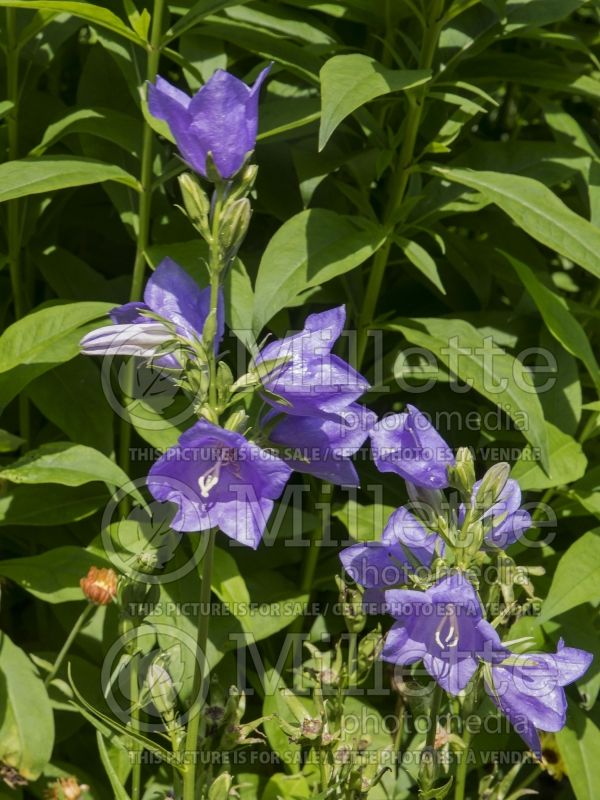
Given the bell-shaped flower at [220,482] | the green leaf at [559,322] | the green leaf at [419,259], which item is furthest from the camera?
the green leaf at [559,322]

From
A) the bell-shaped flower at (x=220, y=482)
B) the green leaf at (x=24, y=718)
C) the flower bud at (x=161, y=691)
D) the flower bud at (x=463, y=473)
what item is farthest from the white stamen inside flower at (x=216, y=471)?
the green leaf at (x=24, y=718)

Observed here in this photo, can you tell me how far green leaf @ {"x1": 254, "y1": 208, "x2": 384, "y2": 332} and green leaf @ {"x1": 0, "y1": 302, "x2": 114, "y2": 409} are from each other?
31 cm

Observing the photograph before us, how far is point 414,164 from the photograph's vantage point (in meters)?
2.22

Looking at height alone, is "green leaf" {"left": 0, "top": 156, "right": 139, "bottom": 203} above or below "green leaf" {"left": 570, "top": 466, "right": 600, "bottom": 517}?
above

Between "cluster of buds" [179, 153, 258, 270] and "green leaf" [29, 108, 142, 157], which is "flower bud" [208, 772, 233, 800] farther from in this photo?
"green leaf" [29, 108, 142, 157]

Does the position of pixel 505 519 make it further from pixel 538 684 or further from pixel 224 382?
pixel 224 382

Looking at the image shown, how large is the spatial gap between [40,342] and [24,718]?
74cm

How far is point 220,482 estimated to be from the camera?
1.46 m

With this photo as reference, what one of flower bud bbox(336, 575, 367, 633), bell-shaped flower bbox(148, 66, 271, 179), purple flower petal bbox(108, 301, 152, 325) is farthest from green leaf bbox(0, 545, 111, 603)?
bell-shaped flower bbox(148, 66, 271, 179)

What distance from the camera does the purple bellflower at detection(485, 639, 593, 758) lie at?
1.58 meters

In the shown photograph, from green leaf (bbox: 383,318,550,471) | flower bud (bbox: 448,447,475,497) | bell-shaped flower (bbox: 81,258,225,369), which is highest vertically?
bell-shaped flower (bbox: 81,258,225,369)

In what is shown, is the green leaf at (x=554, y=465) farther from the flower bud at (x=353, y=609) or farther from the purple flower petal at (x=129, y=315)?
the purple flower petal at (x=129, y=315)

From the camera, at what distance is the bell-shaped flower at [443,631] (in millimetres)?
1445

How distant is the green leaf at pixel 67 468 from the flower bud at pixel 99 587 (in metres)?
0.17
